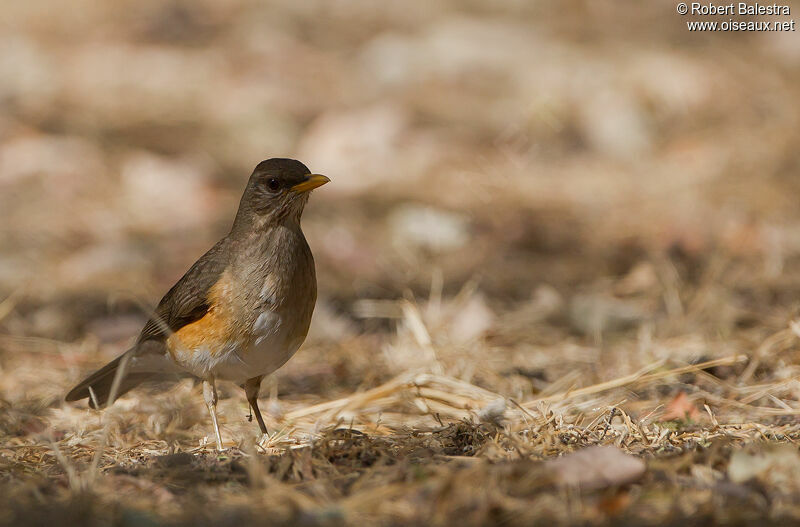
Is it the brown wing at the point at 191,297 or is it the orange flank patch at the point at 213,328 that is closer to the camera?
the orange flank patch at the point at 213,328

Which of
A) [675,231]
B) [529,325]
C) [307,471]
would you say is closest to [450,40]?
[675,231]

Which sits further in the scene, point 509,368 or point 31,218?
point 31,218

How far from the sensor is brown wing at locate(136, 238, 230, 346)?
15.4ft

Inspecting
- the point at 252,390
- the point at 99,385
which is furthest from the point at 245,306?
the point at 99,385

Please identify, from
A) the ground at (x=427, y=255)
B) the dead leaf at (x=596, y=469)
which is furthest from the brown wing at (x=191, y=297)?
the dead leaf at (x=596, y=469)

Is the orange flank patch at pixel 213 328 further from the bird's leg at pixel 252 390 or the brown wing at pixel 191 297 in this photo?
the bird's leg at pixel 252 390

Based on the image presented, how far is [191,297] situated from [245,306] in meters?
0.38

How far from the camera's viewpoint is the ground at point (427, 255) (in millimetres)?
3230

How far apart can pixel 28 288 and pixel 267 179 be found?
9.24 feet

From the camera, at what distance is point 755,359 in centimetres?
502

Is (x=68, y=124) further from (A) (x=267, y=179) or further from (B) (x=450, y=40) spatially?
(A) (x=267, y=179)

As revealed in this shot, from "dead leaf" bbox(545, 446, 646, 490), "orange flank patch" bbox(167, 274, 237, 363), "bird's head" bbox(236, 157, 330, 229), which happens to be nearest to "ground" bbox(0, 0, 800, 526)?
"dead leaf" bbox(545, 446, 646, 490)

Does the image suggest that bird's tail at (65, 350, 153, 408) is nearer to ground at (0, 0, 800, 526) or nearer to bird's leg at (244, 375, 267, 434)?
ground at (0, 0, 800, 526)

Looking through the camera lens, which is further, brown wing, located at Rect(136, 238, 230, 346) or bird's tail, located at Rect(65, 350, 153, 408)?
bird's tail, located at Rect(65, 350, 153, 408)
